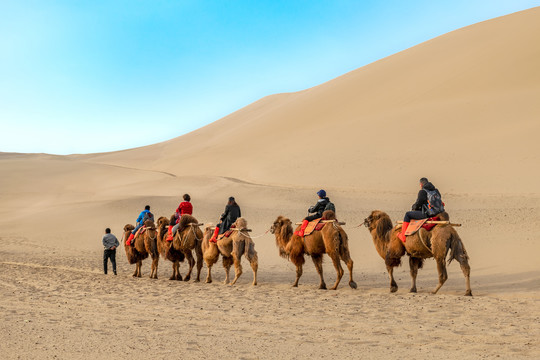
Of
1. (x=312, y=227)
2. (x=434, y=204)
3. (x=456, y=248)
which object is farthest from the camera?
(x=312, y=227)

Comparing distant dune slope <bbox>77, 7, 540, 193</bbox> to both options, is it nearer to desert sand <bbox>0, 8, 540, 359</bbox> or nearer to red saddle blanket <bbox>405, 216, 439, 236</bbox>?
desert sand <bbox>0, 8, 540, 359</bbox>

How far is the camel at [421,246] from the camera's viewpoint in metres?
11.4

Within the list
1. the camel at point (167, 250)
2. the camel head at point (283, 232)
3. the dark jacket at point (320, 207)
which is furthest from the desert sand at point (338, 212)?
the dark jacket at point (320, 207)

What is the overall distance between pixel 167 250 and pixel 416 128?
3072 centimetres

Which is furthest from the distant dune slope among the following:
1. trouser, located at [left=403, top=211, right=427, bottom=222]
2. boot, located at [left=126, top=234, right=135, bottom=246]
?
boot, located at [left=126, top=234, right=135, bottom=246]

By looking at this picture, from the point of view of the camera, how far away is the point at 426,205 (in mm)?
12141

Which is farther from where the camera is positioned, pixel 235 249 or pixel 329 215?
pixel 235 249

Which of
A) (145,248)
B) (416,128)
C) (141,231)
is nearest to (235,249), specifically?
(145,248)

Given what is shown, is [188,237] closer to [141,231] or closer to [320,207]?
[141,231]

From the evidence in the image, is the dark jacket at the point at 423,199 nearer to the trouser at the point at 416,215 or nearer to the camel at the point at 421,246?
the trouser at the point at 416,215

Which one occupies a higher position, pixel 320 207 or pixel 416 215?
pixel 320 207

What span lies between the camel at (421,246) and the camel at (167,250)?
5.71m

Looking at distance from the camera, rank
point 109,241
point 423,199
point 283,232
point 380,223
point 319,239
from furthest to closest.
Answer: point 109,241 → point 283,232 → point 319,239 → point 380,223 → point 423,199

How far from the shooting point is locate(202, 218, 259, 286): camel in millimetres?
13930
